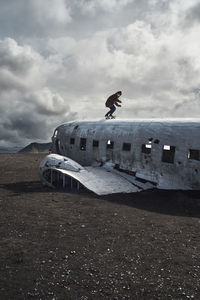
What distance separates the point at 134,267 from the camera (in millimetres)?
8352

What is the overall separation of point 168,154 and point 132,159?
3052 millimetres

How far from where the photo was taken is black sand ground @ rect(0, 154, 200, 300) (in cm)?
722

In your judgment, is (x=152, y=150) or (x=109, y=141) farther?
(x=109, y=141)

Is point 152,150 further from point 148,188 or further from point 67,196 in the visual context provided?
point 67,196

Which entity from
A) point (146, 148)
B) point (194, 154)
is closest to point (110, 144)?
point (146, 148)

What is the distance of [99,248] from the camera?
9602mm

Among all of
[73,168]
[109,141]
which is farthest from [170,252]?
[109,141]

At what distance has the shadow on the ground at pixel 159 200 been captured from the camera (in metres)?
15.0

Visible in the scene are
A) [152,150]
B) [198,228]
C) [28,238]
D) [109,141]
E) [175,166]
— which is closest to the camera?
[28,238]

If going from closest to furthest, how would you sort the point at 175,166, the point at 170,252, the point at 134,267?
1. the point at 134,267
2. the point at 170,252
3. the point at 175,166

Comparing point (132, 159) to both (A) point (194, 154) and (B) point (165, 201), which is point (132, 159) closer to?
(B) point (165, 201)

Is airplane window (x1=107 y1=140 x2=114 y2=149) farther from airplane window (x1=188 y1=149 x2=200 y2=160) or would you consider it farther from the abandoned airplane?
airplane window (x1=188 y1=149 x2=200 y2=160)

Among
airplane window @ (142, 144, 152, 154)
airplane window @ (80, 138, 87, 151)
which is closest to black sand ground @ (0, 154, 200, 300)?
airplane window @ (142, 144, 152, 154)

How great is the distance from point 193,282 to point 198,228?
4.75m
